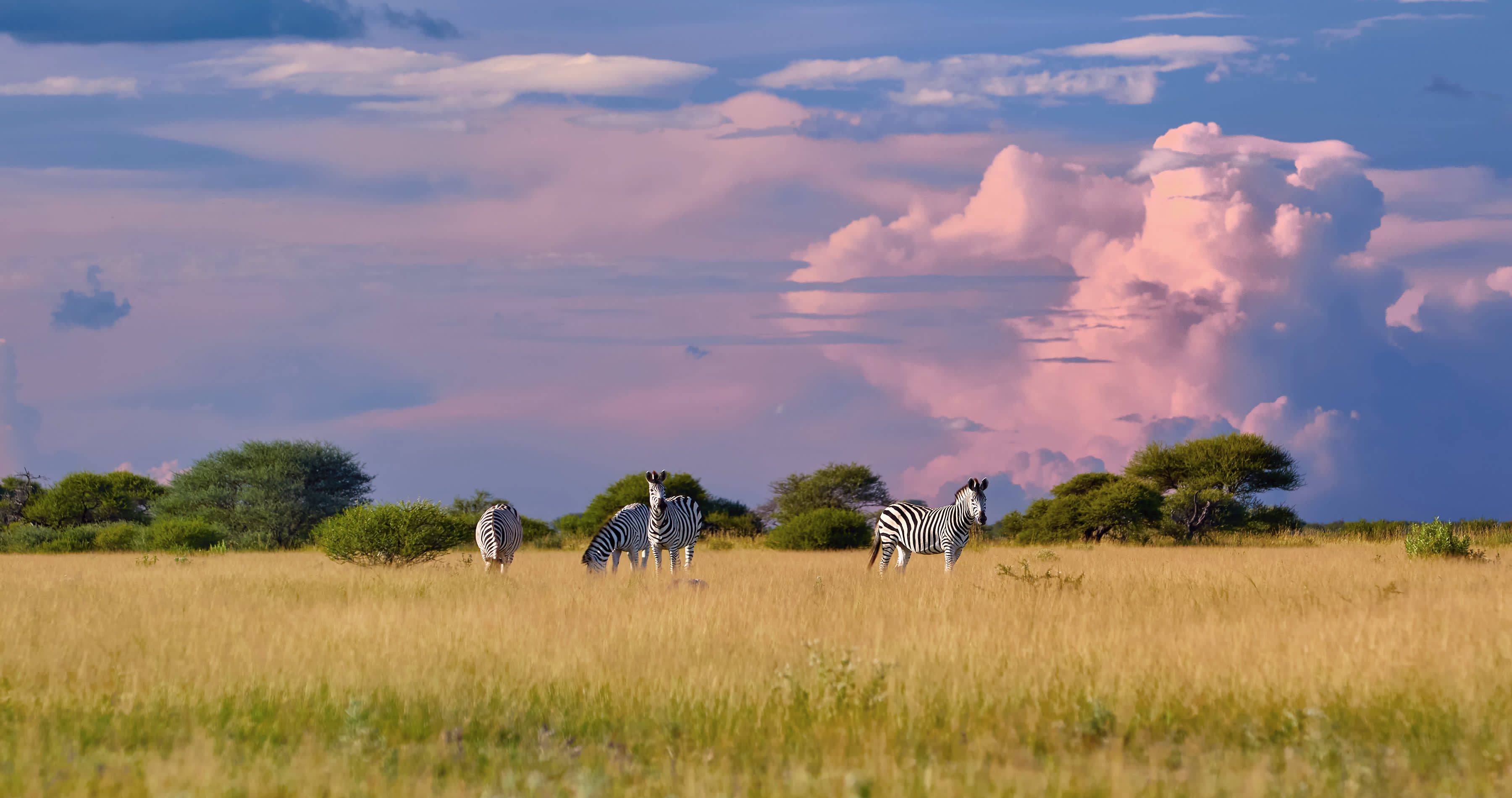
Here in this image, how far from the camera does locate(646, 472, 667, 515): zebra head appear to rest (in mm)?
19578

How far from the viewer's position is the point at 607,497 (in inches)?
1874

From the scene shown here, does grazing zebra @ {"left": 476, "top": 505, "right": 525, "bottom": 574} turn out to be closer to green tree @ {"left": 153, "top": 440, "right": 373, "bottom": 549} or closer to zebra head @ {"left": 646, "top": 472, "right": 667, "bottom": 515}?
zebra head @ {"left": 646, "top": 472, "right": 667, "bottom": 515}

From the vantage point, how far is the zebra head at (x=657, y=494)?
1958 cm

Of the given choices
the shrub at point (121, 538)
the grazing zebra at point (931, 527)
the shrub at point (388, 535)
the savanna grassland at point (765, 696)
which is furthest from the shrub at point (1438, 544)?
the shrub at point (121, 538)

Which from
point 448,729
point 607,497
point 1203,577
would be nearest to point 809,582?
point 1203,577

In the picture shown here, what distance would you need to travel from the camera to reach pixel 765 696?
8453mm

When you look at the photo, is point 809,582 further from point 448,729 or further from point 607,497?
point 607,497

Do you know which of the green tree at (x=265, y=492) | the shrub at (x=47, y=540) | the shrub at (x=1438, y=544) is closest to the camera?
the shrub at (x=1438, y=544)

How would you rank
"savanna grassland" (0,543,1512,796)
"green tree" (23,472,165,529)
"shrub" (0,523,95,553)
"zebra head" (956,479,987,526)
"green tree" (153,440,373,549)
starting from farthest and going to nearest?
"green tree" (23,472,165,529) → "green tree" (153,440,373,549) → "shrub" (0,523,95,553) → "zebra head" (956,479,987,526) → "savanna grassland" (0,543,1512,796)

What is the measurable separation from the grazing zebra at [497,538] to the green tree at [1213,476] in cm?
3015

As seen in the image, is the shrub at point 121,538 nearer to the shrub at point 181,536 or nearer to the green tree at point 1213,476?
the shrub at point 181,536

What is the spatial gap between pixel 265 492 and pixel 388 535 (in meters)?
23.9

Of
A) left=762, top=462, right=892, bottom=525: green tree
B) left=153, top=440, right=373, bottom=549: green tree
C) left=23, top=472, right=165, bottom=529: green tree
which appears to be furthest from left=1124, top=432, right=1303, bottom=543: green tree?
left=23, top=472, right=165, bottom=529: green tree

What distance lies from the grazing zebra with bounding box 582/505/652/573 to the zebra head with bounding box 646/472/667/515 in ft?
2.14
